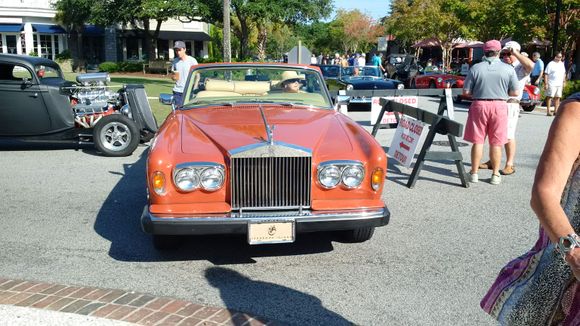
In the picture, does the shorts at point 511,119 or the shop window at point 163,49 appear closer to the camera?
the shorts at point 511,119

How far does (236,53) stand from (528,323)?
4949 centimetres

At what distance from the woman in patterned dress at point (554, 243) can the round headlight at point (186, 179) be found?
8.51 feet

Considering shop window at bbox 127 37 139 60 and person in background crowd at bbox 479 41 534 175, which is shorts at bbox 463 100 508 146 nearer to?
person in background crowd at bbox 479 41 534 175

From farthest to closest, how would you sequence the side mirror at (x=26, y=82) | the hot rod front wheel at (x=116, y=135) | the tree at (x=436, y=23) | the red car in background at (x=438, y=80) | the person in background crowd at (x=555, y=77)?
the tree at (x=436, y=23) → the red car in background at (x=438, y=80) → the person in background crowd at (x=555, y=77) → the hot rod front wheel at (x=116, y=135) → the side mirror at (x=26, y=82)

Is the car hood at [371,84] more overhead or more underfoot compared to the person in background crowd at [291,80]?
more underfoot

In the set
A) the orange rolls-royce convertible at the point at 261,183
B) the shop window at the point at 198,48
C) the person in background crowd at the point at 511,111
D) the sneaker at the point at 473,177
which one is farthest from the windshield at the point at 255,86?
the shop window at the point at 198,48

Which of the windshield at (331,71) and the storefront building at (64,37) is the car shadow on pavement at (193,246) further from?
the storefront building at (64,37)

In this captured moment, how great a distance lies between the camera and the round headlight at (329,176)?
166 inches

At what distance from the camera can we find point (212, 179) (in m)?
4.14

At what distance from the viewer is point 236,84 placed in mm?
5852

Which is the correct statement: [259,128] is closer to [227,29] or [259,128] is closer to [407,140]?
[407,140]

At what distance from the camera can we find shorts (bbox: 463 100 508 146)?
6879 mm

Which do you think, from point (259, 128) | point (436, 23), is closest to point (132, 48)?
point (436, 23)

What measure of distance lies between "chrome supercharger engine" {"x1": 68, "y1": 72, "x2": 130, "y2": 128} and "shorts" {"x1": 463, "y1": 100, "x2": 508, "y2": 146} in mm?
5467
